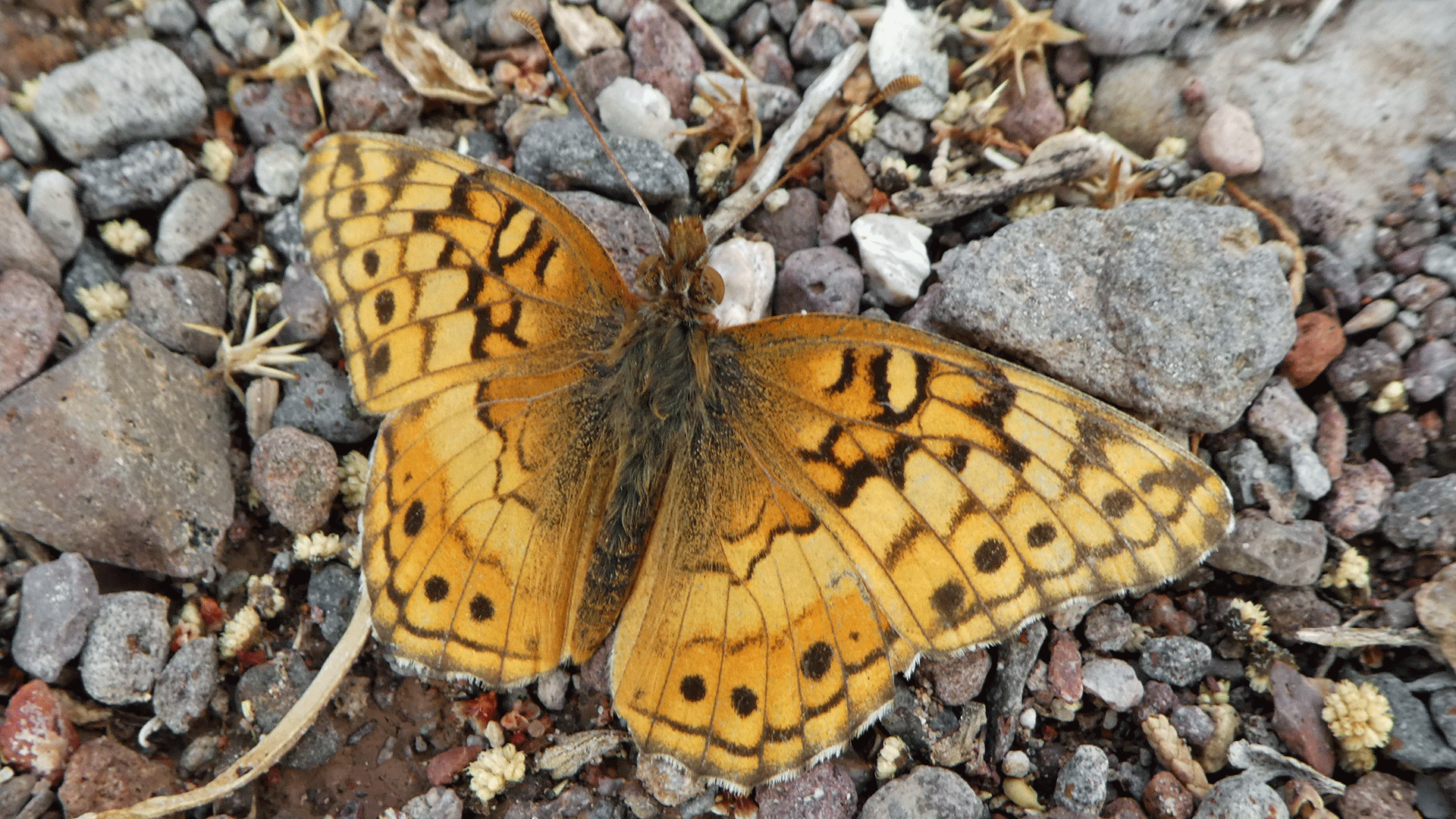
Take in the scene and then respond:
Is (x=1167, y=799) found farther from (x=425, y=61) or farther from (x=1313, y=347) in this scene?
(x=425, y=61)

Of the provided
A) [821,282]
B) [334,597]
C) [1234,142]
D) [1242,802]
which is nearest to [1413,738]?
[1242,802]

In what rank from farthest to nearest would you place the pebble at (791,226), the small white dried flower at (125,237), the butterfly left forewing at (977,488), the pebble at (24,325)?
the pebble at (791,226) < the small white dried flower at (125,237) < the pebble at (24,325) < the butterfly left forewing at (977,488)

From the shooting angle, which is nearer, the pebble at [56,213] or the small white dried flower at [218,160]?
the pebble at [56,213]

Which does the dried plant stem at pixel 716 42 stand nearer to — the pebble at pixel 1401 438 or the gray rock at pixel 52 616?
the pebble at pixel 1401 438

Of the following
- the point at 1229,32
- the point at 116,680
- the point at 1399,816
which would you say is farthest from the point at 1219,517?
the point at 116,680

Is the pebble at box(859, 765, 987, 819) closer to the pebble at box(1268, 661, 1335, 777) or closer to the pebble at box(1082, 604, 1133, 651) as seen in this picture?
the pebble at box(1082, 604, 1133, 651)

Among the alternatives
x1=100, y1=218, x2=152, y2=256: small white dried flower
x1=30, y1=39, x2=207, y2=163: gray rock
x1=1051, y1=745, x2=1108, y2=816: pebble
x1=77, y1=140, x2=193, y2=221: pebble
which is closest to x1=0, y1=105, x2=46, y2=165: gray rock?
x1=30, y1=39, x2=207, y2=163: gray rock

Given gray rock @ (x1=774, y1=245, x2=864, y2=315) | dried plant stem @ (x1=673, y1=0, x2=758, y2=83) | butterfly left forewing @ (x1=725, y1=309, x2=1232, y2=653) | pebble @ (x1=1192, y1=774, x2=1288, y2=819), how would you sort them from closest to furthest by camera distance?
1. butterfly left forewing @ (x1=725, y1=309, x2=1232, y2=653)
2. pebble @ (x1=1192, y1=774, x2=1288, y2=819)
3. gray rock @ (x1=774, y1=245, x2=864, y2=315)
4. dried plant stem @ (x1=673, y1=0, x2=758, y2=83)

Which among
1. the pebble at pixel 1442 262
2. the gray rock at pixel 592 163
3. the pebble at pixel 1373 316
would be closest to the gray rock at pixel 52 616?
the gray rock at pixel 592 163
